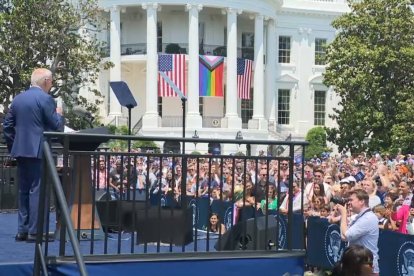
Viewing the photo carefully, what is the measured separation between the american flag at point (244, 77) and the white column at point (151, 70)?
17.7 feet

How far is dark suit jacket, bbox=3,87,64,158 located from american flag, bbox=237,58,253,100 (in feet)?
142

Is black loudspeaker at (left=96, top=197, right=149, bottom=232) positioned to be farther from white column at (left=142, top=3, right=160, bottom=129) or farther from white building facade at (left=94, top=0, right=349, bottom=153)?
white column at (left=142, top=3, right=160, bottom=129)

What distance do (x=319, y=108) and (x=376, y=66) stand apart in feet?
63.7

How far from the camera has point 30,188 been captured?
782 cm

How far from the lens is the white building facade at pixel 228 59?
50.0 m

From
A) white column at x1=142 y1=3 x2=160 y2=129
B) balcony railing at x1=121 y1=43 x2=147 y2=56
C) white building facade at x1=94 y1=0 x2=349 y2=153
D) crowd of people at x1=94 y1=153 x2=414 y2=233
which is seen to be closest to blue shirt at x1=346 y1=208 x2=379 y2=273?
crowd of people at x1=94 y1=153 x2=414 y2=233

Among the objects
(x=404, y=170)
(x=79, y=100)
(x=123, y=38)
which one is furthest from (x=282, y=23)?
(x=404, y=170)

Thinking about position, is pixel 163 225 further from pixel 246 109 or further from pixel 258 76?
pixel 246 109

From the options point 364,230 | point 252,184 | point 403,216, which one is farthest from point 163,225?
point 403,216

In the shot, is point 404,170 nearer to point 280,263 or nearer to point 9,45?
point 280,263

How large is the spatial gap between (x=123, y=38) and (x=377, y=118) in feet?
66.2

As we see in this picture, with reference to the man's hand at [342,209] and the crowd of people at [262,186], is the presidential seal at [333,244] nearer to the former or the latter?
the crowd of people at [262,186]

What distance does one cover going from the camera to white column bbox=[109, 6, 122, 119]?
49844 mm

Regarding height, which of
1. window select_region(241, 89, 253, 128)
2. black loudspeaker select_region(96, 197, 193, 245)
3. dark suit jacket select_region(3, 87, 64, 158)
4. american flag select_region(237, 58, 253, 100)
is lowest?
black loudspeaker select_region(96, 197, 193, 245)
